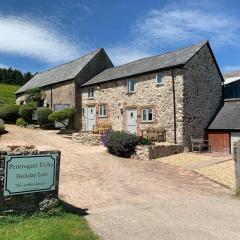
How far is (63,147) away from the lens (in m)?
26.4

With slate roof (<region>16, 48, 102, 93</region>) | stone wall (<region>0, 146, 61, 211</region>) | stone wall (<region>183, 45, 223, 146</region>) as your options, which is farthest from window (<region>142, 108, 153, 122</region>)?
stone wall (<region>0, 146, 61, 211</region>)

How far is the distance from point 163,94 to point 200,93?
2852mm

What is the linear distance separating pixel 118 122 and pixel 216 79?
8.75 m

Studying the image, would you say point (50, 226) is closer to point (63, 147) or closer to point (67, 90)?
point (63, 147)

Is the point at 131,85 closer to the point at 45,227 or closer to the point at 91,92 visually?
the point at 91,92

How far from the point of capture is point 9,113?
136 ft

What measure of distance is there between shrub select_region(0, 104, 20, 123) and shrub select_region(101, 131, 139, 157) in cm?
2036

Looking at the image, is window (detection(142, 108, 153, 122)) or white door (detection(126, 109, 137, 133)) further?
white door (detection(126, 109, 137, 133))

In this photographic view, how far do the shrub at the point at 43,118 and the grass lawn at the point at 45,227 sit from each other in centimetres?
2862

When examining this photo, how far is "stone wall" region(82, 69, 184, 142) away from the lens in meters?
27.6

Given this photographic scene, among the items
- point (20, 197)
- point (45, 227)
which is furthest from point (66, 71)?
point (45, 227)

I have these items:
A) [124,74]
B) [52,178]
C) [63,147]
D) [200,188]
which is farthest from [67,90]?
[52,178]

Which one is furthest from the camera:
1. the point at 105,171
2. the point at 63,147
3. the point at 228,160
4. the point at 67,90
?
the point at 67,90

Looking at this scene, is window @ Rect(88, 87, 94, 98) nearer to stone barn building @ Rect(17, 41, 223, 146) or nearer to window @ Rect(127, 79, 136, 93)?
stone barn building @ Rect(17, 41, 223, 146)
